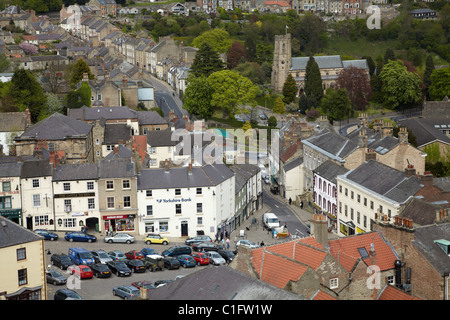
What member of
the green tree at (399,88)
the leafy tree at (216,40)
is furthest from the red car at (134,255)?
the leafy tree at (216,40)

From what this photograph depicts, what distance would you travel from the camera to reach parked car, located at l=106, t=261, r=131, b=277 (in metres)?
40.9

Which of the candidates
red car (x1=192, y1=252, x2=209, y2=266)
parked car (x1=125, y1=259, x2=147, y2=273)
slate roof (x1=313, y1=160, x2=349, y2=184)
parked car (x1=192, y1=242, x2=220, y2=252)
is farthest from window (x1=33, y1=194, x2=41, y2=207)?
slate roof (x1=313, y1=160, x2=349, y2=184)

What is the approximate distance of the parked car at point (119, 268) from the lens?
40.9 metres

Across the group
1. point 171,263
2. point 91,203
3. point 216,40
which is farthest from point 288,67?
point 171,263

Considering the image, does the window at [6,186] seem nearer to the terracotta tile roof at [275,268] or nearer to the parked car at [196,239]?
the parked car at [196,239]

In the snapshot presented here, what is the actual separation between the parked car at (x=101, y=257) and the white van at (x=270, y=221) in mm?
14738

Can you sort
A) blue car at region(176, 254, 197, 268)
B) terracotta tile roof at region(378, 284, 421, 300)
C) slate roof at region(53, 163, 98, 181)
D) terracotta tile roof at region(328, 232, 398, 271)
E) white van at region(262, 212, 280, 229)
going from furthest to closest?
white van at region(262, 212, 280, 229)
slate roof at region(53, 163, 98, 181)
blue car at region(176, 254, 197, 268)
terracotta tile roof at region(328, 232, 398, 271)
terracotta tile roof at region(378, 284, 421, 300)

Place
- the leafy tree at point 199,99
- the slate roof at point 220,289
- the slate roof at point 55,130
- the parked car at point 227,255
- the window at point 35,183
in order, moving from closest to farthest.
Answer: the slate roof at point 220,289
the parked car at point 227,255
the window at point 35,183
the slate roof at point 55,130
the leafy tree at point 199,99

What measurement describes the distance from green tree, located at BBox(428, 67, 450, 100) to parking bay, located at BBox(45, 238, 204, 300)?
67.8 meters

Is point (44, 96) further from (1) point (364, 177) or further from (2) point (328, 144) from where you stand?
(1) point (364, 177)

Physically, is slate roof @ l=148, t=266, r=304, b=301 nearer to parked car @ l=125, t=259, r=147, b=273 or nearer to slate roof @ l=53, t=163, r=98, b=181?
parked car @ l=125, t=259, r=147, b=273

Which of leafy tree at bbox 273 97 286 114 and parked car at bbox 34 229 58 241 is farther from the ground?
leafy tree at bbox 273 97 286 114

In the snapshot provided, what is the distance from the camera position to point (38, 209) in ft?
167

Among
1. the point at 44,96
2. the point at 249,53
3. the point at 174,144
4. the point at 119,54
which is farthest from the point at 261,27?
the point at 174,144
